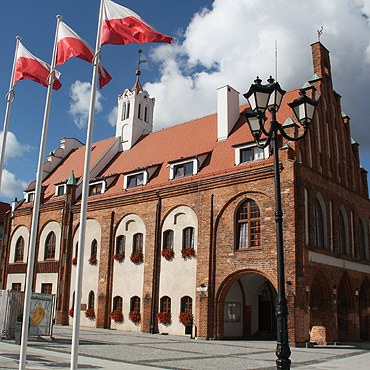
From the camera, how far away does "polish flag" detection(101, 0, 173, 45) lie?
11219 mm

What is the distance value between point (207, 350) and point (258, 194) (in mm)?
8770

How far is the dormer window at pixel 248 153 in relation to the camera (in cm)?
2468

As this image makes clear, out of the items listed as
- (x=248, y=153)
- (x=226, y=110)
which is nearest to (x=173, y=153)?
(x=226, y=110)

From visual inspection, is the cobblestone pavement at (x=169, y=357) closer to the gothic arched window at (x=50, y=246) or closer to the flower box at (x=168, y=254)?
the flower box at (x=168, y=254)

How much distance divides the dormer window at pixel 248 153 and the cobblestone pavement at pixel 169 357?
10.0 metres

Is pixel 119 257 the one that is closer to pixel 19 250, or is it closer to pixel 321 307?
pixel 19 250

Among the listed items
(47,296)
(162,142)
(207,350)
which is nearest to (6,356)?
(47,296)

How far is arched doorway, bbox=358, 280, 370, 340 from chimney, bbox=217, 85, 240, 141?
505 inches

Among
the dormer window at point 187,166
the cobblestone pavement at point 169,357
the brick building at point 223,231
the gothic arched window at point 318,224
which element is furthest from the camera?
the dormer window at point 187,166

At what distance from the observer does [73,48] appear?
12.2m

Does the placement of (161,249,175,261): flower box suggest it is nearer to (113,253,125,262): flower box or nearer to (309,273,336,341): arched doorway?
(113,253,125,262): flower box

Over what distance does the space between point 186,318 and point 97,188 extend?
1316 cm

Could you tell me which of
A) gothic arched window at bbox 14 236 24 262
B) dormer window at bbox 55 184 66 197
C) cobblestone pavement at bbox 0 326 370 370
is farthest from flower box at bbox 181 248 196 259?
gothic arched window at bbox 14 236 24 262

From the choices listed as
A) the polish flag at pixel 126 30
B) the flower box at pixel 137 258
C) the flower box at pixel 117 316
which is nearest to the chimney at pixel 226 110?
the flower box at pixel 137 258
